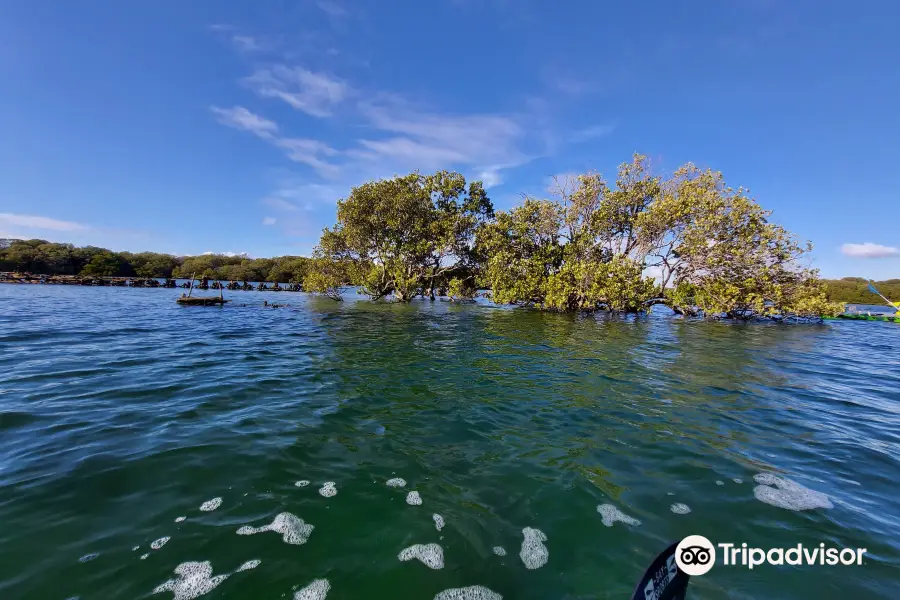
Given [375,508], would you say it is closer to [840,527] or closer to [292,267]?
[840,527]

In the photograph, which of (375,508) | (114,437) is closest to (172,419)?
(114,437)

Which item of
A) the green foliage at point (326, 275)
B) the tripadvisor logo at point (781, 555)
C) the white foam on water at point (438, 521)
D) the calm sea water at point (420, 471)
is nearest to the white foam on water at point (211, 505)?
the calm sea water at point (420, 471)

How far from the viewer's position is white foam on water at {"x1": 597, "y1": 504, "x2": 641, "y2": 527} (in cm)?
374

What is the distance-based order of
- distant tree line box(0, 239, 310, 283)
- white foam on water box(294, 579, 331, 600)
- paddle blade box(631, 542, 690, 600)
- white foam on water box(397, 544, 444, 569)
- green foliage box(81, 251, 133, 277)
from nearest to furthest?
1. paddle blade box(631, 542, 690, 600)
2. white foam on water box(294, 579, 331, 600)
3. white foam on water box(397, 544, 444, 569)
4. distant tree line box(0, 239, 310, 283)
5. green foliage box(81, 251, 133, 277)

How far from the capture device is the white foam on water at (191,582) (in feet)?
9.07

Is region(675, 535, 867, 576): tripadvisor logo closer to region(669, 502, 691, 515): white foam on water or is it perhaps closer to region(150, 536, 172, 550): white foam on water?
Result: region(669, 502, 691, 515): white foam on water

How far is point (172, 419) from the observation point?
6.07 m

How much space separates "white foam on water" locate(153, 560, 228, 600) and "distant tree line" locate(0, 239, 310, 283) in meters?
60.4

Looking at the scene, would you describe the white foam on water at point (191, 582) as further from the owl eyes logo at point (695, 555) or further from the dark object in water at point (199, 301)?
the dark object in water at point (199, 301)

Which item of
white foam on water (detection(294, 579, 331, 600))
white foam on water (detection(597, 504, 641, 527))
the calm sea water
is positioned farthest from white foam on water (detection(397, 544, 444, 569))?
white foam on water (detection(597, 504, 641, 527))

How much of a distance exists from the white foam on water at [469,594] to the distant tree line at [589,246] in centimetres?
2940

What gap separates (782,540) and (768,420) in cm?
453

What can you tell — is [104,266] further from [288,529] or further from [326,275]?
[288,529]

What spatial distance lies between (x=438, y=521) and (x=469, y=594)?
2.90ft
